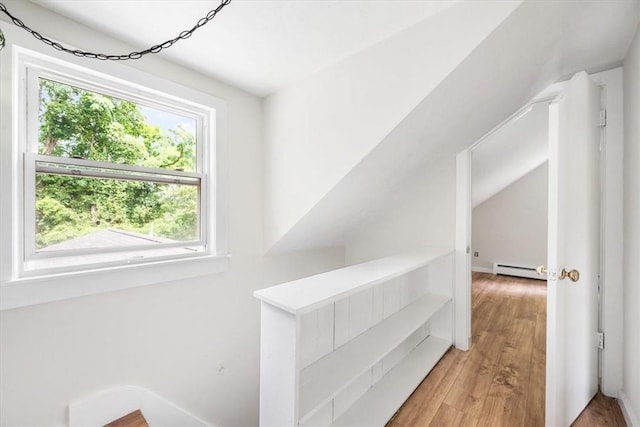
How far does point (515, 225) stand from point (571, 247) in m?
3.86

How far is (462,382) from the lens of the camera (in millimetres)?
1816

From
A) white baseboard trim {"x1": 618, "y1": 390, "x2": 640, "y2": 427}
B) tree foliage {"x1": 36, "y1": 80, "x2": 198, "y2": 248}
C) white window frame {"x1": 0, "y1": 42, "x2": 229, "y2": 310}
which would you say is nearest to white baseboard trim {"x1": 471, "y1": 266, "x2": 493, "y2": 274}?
white baseboard trim {"x1": 618, "y1": 390, "x2": 640, "y2": 427}

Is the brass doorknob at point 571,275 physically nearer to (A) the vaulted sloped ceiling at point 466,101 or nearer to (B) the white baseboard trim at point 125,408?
(A) the vaulted sloped ceiling at point 466,101

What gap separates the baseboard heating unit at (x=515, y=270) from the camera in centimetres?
438

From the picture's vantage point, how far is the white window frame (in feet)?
3.57

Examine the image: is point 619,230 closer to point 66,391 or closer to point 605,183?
point 605,183

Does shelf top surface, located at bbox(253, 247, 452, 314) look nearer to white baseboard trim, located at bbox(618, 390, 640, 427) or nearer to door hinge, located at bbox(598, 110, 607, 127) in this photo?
white baseboard trim, located at bbox(618, 390, 640, 427)

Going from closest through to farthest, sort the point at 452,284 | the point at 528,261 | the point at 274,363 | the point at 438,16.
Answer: the point at 274,363, the point at 438,16, the point at 452,284, the point at 528,261

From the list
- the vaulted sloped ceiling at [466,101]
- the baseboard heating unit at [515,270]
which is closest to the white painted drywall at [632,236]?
the vaulted sloped ceiling at [466,101]

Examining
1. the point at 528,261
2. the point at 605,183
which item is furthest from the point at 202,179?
A: the point at 528,261

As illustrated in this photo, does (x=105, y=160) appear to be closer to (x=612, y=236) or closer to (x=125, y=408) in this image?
(x=125, y=408)

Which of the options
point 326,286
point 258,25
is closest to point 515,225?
point 326,286

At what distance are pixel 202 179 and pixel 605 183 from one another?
259 cm

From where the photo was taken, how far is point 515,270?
4.56 m
